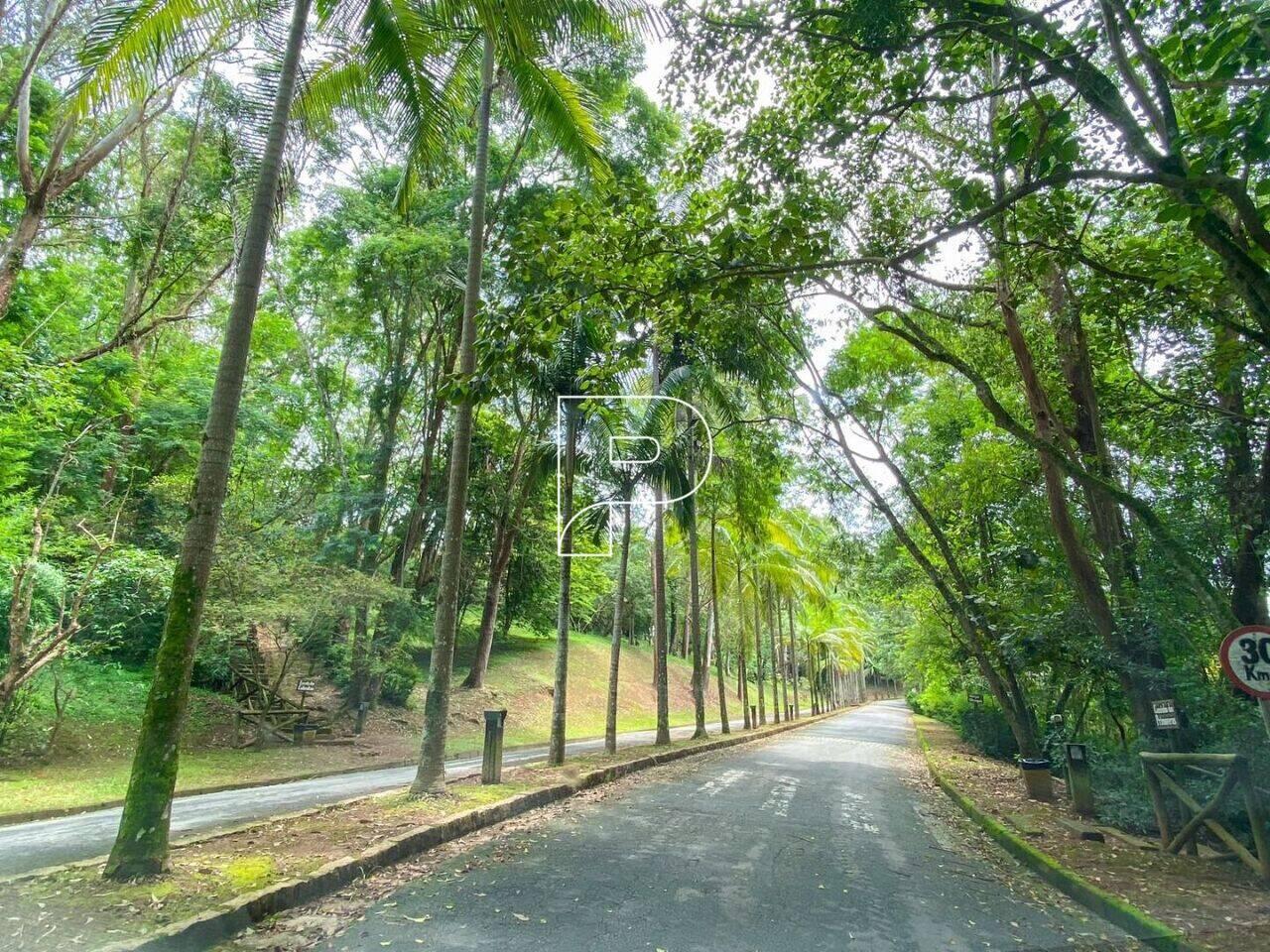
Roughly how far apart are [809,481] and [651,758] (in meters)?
7.40

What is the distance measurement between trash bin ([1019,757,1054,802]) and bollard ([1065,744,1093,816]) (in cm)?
153

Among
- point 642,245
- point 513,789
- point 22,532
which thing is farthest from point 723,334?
point 22,532

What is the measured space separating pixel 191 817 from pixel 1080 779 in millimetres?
11254

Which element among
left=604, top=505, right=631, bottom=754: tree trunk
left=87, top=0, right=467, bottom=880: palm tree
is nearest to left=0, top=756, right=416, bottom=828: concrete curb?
left=604, top=505, right=631, bottom=754: tree trunk

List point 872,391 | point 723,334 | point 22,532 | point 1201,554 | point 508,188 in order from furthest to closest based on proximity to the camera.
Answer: point 508,188, point 872,391, point 22,532, point 723,334, point 1201,554

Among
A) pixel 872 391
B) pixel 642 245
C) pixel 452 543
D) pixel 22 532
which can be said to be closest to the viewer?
pixel 642 245

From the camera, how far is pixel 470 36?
31.1ft

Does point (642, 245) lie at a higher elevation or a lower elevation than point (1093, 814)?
higher

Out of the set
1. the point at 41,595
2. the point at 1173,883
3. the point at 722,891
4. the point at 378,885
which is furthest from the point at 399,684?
the point at 1173,883

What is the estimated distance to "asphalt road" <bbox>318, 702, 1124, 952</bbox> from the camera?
472cm

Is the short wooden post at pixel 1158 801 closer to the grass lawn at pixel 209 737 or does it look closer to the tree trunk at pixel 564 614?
the tree trunk at pixel 564 614

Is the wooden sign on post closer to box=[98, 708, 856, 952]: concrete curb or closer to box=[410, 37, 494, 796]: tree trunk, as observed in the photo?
box=[98, 708, 856, 952]: concrete curb

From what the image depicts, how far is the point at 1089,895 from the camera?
599 centimetres

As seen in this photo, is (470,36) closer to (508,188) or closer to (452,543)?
(452,543)
